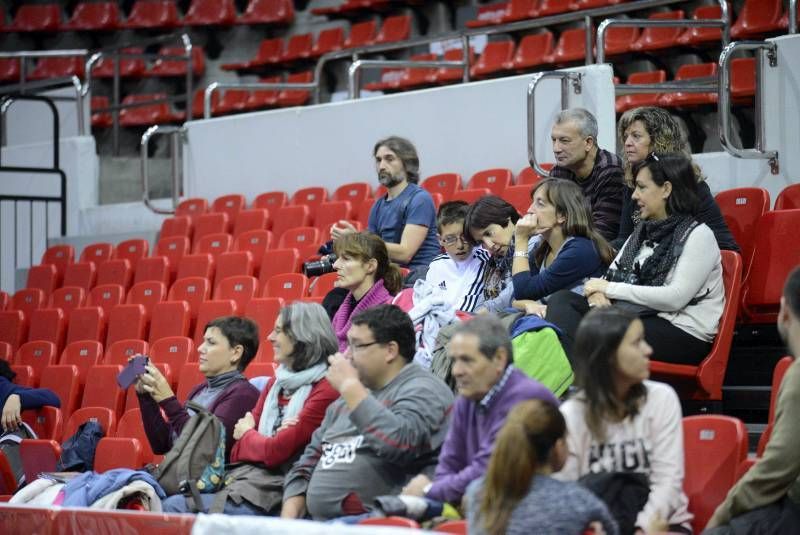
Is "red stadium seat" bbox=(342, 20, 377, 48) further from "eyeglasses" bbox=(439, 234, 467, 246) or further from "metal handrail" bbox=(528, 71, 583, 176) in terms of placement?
"eyeglasses" bbox=(439, 234, 467, 246)

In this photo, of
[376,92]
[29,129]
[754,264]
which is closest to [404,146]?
[754,264]

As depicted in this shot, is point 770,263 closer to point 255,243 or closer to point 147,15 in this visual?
→ point 255,243

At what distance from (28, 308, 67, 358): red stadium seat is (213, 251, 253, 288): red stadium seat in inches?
Result: 38.2

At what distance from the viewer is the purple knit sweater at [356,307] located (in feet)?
15.4

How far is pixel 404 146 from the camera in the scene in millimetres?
5652

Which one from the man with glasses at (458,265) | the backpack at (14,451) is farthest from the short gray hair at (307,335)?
the backpack at (14,451)

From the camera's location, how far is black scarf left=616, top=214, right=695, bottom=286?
13.7 ft

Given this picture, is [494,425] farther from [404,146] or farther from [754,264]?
[404,146]

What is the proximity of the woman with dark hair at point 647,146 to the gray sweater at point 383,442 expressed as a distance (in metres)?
1.22

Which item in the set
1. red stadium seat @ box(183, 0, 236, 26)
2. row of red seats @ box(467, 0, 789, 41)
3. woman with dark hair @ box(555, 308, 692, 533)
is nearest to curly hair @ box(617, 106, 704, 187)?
woman with dark hair @ box(555, 308, 692, 533)

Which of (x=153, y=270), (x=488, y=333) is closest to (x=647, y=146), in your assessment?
(x=488, y=333)

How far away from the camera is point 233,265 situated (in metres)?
7.23

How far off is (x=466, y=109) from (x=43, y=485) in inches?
146

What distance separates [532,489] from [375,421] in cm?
78
